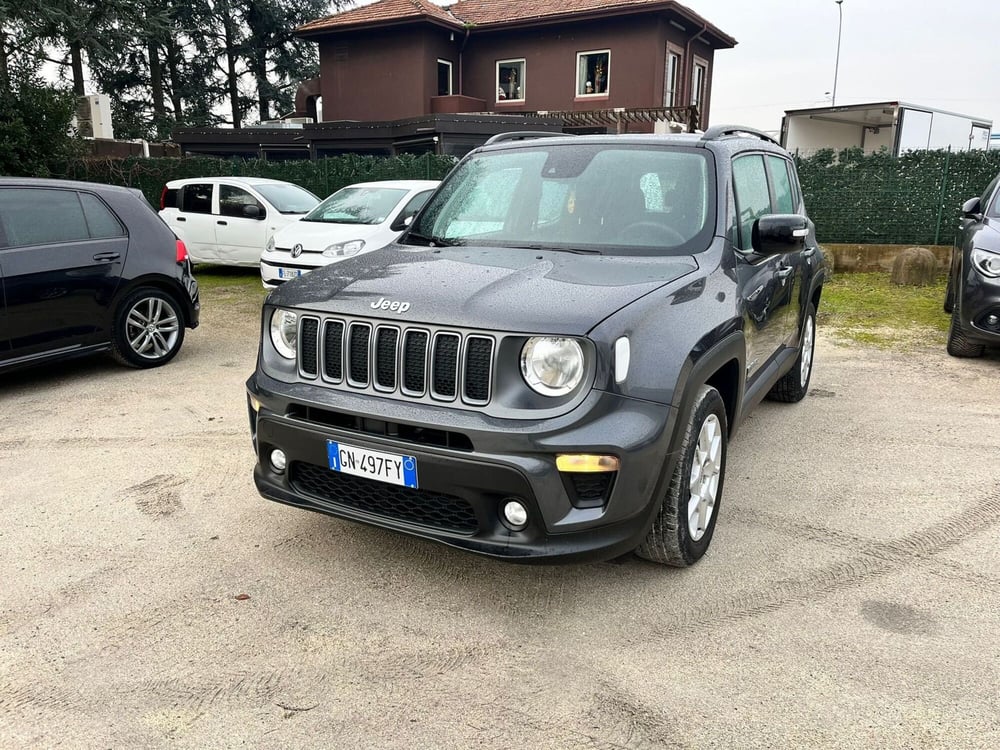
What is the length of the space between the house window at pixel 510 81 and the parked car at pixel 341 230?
1617 cm

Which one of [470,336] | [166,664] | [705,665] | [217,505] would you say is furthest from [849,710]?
→ [217,505]

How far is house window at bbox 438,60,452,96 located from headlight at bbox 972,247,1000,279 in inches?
862

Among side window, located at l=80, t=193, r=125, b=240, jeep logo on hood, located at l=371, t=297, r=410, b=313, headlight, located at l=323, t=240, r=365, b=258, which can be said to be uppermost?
side window, located at l=80, t=193, r=125, b=240

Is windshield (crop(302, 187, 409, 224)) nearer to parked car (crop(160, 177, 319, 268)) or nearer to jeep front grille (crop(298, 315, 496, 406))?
parked car (crop(160, 177, 319, 268))

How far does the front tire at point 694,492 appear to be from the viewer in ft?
10.0

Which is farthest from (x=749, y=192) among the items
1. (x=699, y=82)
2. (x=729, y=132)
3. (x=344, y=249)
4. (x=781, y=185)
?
(x=699, y=82)

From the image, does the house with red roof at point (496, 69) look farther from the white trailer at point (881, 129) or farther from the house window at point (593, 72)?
the white trailer at point (881, 129)

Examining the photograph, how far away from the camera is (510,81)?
26.0m

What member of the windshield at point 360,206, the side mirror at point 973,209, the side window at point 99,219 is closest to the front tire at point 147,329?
the side window at point 99,219

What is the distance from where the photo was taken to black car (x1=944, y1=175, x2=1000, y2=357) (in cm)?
650

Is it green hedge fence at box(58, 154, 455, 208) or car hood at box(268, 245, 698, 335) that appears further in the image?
green hedge fence at box(58, 154, 455, 208)

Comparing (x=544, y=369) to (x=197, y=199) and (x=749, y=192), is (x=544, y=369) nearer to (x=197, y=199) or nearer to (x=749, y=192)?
(x=749, y=192)

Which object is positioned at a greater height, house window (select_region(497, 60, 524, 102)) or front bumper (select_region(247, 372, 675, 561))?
house window (select_region(497, 60, 524, 102))

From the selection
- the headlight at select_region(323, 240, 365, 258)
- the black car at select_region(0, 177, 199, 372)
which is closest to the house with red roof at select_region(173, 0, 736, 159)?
the headlight at select_region(323, 240, 365, 258)
